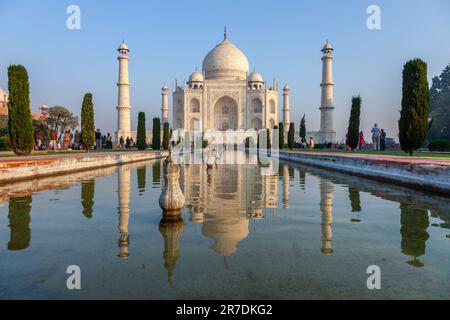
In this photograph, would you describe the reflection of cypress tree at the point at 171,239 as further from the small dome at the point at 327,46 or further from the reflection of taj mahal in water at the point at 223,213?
the small dome at the point at 327,46

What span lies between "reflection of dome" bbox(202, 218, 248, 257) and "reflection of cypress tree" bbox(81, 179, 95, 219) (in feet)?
5.07

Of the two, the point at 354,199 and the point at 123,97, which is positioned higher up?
the point at 123,97

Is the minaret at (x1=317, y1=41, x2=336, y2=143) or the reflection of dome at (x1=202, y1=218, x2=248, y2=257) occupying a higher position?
the minaret at (x1=317, y1=41, x2=336, y2=143)

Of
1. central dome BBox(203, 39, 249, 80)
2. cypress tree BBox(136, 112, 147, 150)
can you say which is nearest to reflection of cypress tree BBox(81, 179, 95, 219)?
cypress tree BBox(136, 112, 147, 150)

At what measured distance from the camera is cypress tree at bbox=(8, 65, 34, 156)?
11.7 meters

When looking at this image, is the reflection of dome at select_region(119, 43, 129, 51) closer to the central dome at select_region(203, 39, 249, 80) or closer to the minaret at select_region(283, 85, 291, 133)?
the central dome at select_region(203, 39, 249, 80)

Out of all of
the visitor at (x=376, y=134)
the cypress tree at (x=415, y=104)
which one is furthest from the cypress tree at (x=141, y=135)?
the cypress tree at (x=415, y=104)

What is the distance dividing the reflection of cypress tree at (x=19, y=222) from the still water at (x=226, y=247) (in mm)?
11

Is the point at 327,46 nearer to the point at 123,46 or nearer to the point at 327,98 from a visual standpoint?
the point at 327,98

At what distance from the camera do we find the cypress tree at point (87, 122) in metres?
16.9

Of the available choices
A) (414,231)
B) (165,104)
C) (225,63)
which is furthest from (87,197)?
(225,63)

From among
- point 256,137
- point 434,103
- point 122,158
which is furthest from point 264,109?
point 122,158

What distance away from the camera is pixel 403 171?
7020 millimetres

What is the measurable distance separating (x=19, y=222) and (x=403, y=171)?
6.82m
